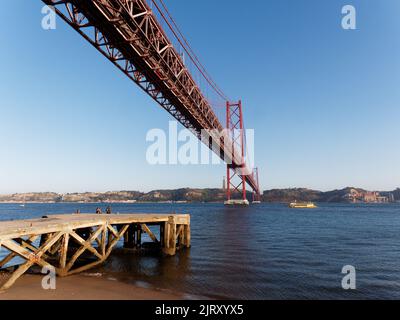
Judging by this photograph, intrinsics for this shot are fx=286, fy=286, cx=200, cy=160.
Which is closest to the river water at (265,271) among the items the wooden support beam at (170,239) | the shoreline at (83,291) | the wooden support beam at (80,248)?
the wooden support beam at (170,239)

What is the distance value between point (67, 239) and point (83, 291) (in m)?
2.81

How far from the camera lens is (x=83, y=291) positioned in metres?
9.36

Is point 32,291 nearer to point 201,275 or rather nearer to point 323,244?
point 201,275

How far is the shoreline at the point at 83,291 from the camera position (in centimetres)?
881

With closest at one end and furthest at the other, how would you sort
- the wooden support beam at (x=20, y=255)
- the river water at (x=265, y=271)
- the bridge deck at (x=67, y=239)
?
the wooden support beam at (x=20, y=255), the bridge deck at (x=67, y=239), the river water at (x=265, y=271)

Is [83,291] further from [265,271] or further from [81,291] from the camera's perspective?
[265,271]

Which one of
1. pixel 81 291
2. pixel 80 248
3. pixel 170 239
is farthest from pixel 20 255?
pixel 170 239

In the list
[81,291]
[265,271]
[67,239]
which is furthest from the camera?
[265,271]

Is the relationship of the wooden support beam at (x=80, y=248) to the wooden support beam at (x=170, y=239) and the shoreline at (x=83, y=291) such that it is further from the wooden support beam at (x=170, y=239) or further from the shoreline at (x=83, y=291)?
the wooden support beam at (x=170, y=239)

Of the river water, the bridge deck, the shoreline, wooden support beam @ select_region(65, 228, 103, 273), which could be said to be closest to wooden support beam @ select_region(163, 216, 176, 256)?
the bridge deck

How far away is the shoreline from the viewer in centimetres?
881

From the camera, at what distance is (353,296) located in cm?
1006

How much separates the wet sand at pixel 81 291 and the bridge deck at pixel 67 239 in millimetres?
586

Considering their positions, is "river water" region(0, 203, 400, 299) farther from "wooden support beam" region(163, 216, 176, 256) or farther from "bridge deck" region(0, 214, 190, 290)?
"bridge deck" region(0, 214, 190, 290)
